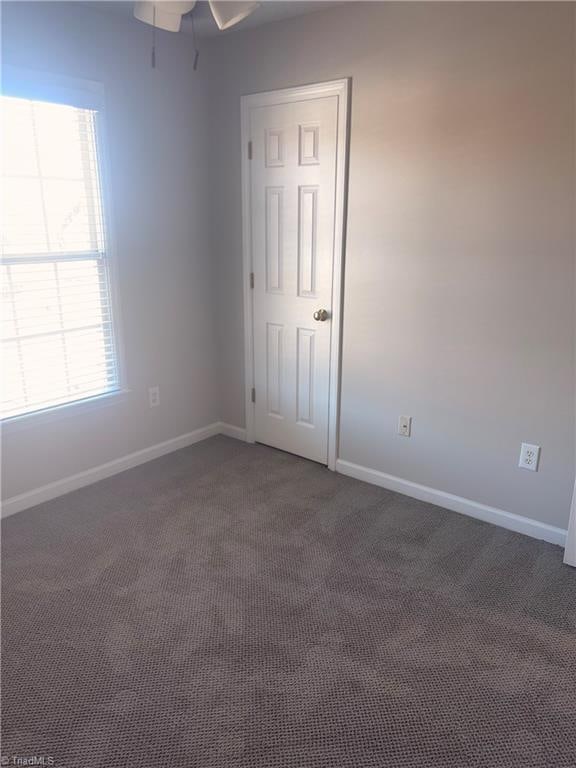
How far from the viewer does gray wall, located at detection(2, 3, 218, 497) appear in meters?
2.76

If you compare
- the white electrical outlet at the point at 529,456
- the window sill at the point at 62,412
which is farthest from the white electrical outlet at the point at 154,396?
the white electrical outlet at the point at 529,456

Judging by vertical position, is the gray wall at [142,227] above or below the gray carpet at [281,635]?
above

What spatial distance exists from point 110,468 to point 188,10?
2.52m

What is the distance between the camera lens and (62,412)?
9.93 ft

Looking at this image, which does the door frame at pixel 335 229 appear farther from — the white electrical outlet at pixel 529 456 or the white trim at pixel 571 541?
the white trim at pixel 571 541

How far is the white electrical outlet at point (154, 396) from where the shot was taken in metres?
3.51

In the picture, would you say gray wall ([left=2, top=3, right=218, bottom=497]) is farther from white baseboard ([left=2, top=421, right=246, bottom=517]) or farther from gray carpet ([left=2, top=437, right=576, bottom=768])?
gray carpet ([left=2, top=437, right=576, bottom=768])

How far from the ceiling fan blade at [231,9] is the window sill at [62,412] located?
2.07 meters

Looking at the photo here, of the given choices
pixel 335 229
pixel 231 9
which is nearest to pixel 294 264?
pixel 335 229

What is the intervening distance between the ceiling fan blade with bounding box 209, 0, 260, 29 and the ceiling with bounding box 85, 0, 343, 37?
0.26 meters

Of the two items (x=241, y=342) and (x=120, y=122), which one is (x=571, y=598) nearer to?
(x=241, y=342)

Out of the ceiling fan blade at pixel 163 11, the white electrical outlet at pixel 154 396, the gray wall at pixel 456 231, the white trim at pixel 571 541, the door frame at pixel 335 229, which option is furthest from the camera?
the white electrical outlet at pixel 154 396

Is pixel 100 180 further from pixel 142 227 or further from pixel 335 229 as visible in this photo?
pixel 335 229

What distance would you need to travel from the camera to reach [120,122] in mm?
3016
